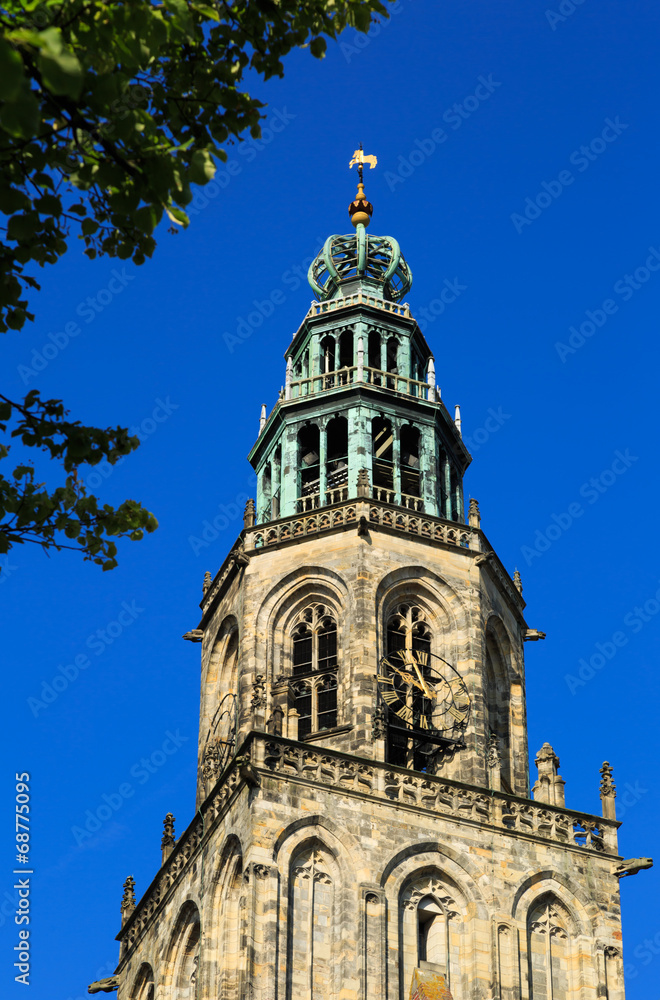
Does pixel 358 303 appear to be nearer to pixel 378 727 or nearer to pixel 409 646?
pixel 409 646

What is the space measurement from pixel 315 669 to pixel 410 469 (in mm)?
7459

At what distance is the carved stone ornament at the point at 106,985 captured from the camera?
142 feet

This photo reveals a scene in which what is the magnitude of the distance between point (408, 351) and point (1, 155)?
37.7 metres

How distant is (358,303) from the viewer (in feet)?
166

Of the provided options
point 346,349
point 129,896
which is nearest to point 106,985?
point 129,896

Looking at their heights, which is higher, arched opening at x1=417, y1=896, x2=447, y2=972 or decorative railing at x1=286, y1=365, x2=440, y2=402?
decorative railing at x1=286, y1=365, x2=440, y2=402

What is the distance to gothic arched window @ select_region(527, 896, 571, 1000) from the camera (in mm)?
37000

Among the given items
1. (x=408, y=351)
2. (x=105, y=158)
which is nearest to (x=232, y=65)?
(x=105, y=158)

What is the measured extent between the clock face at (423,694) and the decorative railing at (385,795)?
2.13m

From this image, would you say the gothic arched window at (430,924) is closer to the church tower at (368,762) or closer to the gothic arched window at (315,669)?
the church tower at (368,762)

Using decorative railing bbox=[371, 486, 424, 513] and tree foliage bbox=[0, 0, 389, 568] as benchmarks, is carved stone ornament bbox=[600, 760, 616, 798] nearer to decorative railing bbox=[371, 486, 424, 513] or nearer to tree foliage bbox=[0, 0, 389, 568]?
decorative railing bbox=[371, 486, 424, 513]

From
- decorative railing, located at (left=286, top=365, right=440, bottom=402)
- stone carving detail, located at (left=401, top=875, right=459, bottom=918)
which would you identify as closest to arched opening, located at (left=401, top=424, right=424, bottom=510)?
decorative railing, located at (left=286, top=365, right=440, bottom=402)

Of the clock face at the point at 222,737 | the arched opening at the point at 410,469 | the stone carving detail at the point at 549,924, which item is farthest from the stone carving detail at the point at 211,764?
the arched opening at the point at 410,469

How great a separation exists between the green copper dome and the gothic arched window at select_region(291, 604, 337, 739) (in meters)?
13.2
